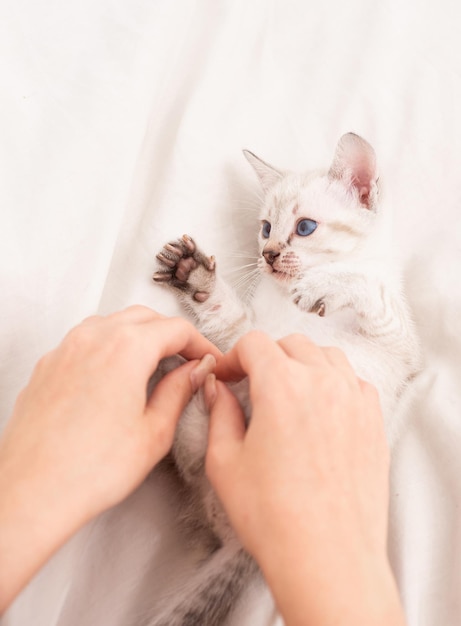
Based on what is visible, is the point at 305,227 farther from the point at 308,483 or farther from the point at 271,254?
the point at 308,483

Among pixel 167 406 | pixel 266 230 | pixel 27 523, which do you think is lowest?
pixel 27 523

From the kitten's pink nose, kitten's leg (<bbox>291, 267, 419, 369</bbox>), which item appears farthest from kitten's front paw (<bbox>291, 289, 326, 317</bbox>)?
the kitten's pink nose

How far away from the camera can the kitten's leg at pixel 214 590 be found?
872 mm

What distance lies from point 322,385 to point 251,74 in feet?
2.81

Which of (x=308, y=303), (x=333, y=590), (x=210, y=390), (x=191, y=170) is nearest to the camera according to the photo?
(x=333, y=590)

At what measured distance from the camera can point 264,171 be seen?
122cm

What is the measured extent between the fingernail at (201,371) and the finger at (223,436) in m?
0.05

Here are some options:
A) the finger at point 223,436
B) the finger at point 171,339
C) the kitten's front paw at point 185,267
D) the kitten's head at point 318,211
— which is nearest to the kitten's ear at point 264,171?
the kitten's head at point 318,211

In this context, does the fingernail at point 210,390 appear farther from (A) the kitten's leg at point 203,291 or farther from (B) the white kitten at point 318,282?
(A) the kitten's leg at point 203,291

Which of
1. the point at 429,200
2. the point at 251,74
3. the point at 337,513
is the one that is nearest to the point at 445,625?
the point at 337,513

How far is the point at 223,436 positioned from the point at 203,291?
49 centimetres

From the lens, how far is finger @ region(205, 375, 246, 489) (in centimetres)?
69

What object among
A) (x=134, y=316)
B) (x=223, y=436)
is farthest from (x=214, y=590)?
(x=134, y=316)

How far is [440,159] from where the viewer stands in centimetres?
125
